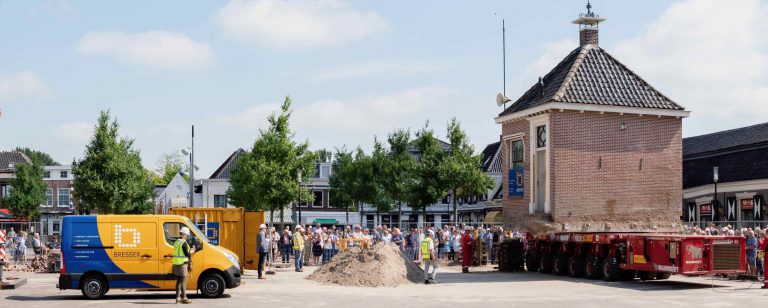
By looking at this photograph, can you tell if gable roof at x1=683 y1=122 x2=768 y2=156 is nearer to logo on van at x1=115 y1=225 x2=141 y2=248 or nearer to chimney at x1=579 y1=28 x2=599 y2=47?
chimney at x1=579 y1=28 x2=599 y2=47

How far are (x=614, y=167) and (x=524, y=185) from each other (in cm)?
306

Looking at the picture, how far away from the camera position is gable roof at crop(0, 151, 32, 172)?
90.4 meters

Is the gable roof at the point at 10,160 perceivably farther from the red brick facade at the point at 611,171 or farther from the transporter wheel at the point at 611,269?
the transporter wheel at the point at 611,269

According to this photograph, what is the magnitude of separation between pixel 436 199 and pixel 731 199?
53.6ft

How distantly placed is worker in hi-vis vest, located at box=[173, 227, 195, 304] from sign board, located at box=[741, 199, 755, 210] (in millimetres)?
34860

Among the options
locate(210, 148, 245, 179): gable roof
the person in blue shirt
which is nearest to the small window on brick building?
the person in blue shirt

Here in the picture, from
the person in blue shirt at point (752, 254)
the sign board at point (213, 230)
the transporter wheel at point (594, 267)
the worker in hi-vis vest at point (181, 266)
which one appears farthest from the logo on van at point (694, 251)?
the sign board at point (213, 230)

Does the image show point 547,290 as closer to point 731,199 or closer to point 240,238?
point 240,238

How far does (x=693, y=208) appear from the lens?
53625 mm

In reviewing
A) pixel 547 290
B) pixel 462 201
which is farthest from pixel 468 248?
pixel 462 201

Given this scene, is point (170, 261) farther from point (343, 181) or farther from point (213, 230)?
point (343, 181)

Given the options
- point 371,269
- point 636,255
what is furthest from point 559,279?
point 371,269

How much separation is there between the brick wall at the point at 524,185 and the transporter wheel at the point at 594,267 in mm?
3089

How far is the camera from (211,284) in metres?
22.6
